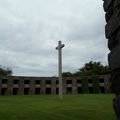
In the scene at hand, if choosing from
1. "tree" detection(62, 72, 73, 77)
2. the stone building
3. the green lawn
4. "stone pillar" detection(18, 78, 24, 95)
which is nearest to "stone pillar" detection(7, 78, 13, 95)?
the stone building

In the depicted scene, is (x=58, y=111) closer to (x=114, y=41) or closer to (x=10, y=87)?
(x=114, y=41)

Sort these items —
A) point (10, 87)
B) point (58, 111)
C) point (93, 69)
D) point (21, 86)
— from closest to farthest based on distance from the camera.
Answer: point (58, 111) < point (10, 87) < point (21, 86) < point (93, 69)

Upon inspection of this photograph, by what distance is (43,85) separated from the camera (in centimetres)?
7938

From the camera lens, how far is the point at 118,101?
3.81 metres

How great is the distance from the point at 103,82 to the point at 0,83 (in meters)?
24.1

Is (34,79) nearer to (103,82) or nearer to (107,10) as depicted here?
(103,82)

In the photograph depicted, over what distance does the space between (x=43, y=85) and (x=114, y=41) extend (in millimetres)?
75756

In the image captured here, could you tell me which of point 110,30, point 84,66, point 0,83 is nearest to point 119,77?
point 110,30

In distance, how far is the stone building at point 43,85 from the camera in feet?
253

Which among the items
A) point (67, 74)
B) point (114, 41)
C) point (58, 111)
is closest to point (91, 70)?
point (67, 74)

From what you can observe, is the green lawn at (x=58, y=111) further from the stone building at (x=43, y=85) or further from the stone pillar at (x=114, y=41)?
the stone building at (x=43, y=85)

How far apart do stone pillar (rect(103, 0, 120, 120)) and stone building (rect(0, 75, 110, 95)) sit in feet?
241

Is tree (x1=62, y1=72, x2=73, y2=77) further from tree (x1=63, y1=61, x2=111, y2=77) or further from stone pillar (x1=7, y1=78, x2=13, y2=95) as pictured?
stone pillar (x1=7, y1=78, x2=13, y2=95)

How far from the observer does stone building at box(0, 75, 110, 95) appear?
77.2 meters
